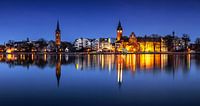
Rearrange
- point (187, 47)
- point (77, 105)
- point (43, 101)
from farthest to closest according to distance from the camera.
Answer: point (187, 47) → point (43, 101) → point (77, 105)

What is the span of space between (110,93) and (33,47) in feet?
508

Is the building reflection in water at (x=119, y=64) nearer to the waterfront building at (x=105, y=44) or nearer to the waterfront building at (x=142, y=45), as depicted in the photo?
the waterfront building at (x=142, y=45)

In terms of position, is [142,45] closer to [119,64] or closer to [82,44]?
[82,44]

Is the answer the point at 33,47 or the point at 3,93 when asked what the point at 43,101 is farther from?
the point at 33,47

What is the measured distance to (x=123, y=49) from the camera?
488 feet

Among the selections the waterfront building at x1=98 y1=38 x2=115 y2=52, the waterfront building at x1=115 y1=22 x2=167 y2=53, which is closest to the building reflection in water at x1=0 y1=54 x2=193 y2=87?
the waterfront building at x1=115 y1=22 x2=167 y2=53

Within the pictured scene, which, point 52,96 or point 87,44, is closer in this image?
point 52,96

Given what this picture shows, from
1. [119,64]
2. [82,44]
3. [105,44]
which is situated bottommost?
[119,64]

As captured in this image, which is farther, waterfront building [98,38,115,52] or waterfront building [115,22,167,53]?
waterfront building [98,38,115,52]

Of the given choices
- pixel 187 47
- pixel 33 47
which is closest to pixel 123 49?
pixel 187 47

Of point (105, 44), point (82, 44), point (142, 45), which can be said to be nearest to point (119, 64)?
point (142, 45)

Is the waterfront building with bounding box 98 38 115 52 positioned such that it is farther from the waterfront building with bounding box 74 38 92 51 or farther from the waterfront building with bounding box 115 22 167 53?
the waterfront building with bounding box 115 22 167 53

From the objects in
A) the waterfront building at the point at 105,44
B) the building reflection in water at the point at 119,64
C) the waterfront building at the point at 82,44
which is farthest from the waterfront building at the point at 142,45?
the building reflection in water at the point at 119,64

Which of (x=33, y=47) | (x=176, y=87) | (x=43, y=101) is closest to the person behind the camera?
(x=43, y=101)
